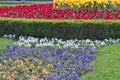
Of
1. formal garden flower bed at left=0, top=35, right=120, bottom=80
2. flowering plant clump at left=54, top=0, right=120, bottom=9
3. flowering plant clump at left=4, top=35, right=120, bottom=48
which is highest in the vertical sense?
formal garden flower bed at left=0, top=35, right=120, bottom=80

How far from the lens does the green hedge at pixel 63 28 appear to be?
920 centimetres

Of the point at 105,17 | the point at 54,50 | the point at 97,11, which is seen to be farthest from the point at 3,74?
the point at 97,11

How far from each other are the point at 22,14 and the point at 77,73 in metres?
5.09

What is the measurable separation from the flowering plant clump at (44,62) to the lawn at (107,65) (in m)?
0.16

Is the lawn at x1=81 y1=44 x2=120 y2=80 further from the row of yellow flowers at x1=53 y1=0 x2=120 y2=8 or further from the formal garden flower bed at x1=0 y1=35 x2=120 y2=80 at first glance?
the row of yellow flowers at x1=53 y1=0 x2=120 y2=8

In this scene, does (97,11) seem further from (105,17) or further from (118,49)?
(118,49)

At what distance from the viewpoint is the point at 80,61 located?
7.14 metres

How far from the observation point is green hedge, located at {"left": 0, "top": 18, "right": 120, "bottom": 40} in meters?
9.20

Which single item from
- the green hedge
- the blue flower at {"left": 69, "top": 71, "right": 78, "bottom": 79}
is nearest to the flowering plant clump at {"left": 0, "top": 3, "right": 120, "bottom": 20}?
the green hedge

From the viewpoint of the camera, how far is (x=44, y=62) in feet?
23.5

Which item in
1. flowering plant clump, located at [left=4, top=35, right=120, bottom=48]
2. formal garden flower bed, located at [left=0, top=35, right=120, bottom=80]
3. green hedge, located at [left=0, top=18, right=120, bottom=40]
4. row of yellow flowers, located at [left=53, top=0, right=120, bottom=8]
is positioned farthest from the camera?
row of yellow flowers, located at [left=53, top=0, right=120, bottom=8]

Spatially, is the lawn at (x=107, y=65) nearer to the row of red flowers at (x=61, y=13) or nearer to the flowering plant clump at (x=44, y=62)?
the flowering plant clump at (x=44, y=62)

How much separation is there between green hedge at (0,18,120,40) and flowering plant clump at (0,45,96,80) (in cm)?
109

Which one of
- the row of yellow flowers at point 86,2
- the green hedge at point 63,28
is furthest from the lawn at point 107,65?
the row of yellow flowers at point 86,2
